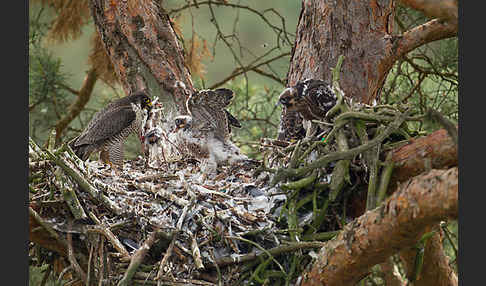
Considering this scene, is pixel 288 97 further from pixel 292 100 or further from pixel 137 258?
pixel 137 258

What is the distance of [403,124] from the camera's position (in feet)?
7.80

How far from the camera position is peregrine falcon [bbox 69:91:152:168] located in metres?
3.89

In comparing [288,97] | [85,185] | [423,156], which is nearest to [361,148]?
[423,156]

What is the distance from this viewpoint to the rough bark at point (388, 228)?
5.43 ft

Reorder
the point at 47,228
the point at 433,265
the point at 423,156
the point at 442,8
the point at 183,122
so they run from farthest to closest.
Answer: the point at 183,122 → the point at 433,265 → the point at 47,228 → the point at 423,156 → the point at 442,8

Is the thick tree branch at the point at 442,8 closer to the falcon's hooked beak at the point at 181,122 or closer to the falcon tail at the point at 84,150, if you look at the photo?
the falcon's hooked beak at the point at 181,122

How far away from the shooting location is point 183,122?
3.66 m

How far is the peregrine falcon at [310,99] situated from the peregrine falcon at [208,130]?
660 millimetres

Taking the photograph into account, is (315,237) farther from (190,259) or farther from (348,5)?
(348,5)

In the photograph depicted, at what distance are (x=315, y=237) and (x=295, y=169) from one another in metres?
0.31

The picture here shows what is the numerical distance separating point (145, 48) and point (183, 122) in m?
0.68

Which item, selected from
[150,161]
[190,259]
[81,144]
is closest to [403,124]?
[190,259]

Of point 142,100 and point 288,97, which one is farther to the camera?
point 142,100

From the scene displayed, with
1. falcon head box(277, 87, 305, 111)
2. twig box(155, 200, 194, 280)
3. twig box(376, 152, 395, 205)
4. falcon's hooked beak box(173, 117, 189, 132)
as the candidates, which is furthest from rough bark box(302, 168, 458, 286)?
falcon's hooked beak box(173, 117, 189, 132)
